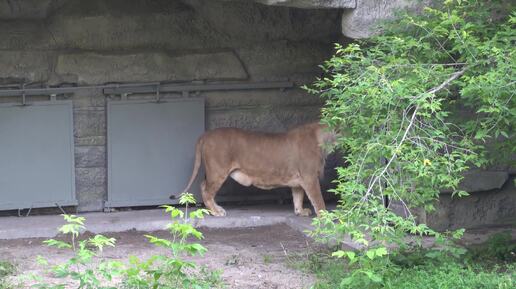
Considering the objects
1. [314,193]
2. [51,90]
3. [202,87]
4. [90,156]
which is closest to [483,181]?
[314,193]

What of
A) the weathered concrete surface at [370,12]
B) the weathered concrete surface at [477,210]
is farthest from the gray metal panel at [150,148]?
the weathered concrete surface at [477,210]

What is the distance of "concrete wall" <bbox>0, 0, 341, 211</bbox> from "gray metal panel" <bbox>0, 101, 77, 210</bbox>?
5.5 inches

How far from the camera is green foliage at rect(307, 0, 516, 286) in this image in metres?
4.83

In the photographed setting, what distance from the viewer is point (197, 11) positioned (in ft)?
27.9

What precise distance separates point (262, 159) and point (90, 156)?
1.75 metres

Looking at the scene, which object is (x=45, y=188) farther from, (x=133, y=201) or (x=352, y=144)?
(x=352, y=144)

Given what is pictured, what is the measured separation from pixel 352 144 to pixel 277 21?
371cm

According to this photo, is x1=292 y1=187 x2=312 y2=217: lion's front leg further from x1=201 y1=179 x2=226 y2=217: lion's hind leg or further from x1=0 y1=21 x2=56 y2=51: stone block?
x1=0 y1=21 x2=56 y2=51: stone block

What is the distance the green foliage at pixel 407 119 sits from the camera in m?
4.83

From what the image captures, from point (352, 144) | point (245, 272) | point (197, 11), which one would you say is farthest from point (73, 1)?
point (352, 144)

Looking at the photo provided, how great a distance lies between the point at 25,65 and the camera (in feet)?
27.7

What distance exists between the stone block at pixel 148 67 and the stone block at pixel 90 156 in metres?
0.68

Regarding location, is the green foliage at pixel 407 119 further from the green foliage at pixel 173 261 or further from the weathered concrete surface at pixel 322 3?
the weathered concrete surface at pixel 322 3

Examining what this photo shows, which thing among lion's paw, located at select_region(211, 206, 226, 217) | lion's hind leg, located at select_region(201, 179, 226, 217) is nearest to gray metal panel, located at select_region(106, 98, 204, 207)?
lion's hind leg, located at select_region(201, 179, 226, 217)
